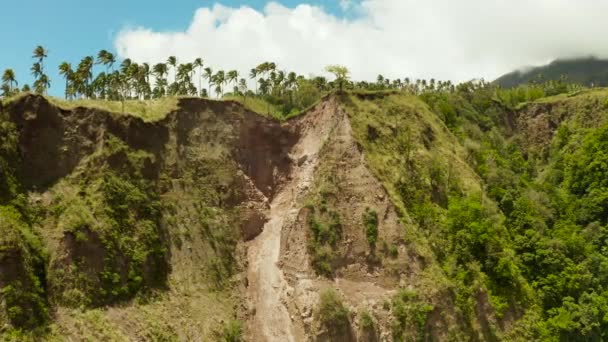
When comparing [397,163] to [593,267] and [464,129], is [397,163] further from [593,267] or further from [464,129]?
[464,129]

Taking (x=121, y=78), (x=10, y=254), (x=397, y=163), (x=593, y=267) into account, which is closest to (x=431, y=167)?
(x=397, y=163)

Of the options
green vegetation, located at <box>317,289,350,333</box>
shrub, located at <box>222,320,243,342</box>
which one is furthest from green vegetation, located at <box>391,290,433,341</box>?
shrub, located at <box>222,320,243,342</box>

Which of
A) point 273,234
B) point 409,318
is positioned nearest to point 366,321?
point 409,318

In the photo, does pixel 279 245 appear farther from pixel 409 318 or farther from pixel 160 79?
pixel 160 79

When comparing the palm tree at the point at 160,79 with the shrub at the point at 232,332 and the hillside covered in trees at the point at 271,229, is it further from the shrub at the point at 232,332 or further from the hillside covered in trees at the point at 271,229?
the shrub at the point at 232,332

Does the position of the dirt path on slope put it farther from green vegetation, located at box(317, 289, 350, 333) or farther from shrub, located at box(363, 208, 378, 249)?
shrub, located at box(363, 208, 378, 249)

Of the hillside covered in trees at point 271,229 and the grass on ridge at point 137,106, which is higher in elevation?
the grass on ridge at point 137,106

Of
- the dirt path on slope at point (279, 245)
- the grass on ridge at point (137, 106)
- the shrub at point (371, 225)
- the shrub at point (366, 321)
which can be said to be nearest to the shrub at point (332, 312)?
the shrub at point (366, 321)
